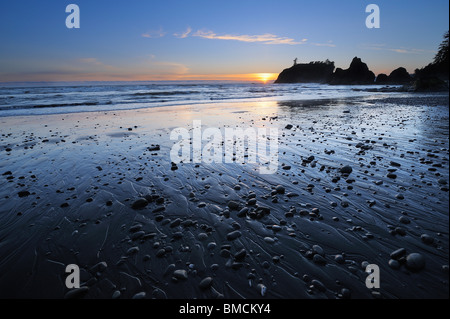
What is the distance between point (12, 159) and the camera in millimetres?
9758

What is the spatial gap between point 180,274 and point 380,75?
170m

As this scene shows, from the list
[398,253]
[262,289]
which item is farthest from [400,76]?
[262,289]

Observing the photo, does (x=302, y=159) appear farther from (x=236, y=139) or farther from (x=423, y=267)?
(x=423, y=267)

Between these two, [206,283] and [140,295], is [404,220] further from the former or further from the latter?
[140,295]

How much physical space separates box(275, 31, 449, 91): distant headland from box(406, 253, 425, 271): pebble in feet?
37.9

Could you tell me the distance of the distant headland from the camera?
1898 inches

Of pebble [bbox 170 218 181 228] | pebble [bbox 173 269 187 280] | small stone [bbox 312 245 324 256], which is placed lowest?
pebble [bbox 173 269 187 280]

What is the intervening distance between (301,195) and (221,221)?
2.53 meters

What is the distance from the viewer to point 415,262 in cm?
369

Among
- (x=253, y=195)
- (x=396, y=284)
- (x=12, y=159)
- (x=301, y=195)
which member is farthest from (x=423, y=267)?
(x=12, y=159)

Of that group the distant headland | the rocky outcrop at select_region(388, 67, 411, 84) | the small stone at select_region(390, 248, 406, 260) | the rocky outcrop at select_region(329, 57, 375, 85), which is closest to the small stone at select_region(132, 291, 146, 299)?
the small stone at select_region(390, 248, 406, 260)

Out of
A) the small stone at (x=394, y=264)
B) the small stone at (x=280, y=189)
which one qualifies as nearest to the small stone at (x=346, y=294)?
the small stone at (x=394, y=264)

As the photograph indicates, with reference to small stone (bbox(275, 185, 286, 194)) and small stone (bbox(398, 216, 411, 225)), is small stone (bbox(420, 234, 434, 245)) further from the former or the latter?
small stone (bbox(275, 185, 286, 194))

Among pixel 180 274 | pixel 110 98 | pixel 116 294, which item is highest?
pixel 110 98
